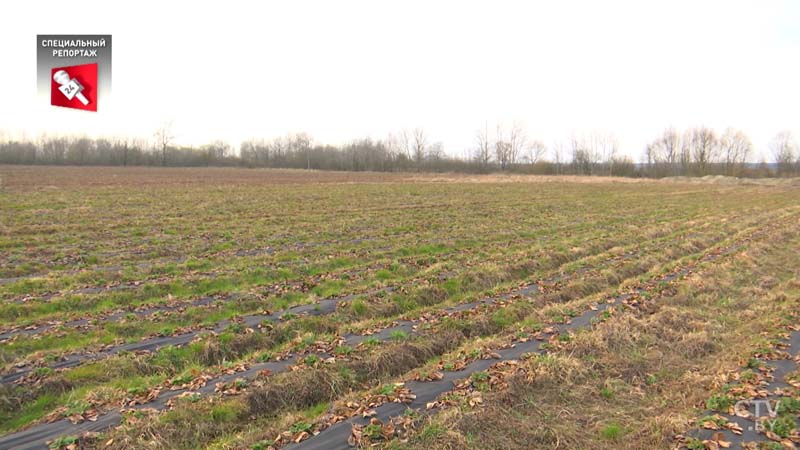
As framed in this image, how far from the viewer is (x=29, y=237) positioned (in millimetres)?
15516

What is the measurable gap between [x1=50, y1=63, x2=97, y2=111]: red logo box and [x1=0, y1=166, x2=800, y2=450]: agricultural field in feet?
17.5

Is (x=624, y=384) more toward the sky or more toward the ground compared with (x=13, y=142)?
more toward the ground

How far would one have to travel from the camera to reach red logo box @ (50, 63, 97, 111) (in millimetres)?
16516

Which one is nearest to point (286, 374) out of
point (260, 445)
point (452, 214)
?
point (260, 445)

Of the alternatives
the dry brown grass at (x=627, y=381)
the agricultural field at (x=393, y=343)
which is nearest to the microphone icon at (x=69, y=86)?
the agricultural field at (x=393, y=343)

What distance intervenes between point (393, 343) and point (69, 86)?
17.7m

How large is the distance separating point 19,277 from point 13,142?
133m

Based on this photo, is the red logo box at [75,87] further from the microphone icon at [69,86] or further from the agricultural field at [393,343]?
the agricultural field at [393,343]

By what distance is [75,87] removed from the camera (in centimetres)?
1700

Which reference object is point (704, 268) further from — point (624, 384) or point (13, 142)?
point (13, 142)

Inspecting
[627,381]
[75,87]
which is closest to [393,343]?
[627,381]

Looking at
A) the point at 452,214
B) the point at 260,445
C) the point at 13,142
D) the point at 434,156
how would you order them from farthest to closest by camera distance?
the point at 434,156, the point at 13,142, the point at 452,214, the point at 260,445

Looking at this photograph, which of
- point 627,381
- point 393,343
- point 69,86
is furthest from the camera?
point 69,86

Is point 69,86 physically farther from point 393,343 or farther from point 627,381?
point 627,381
